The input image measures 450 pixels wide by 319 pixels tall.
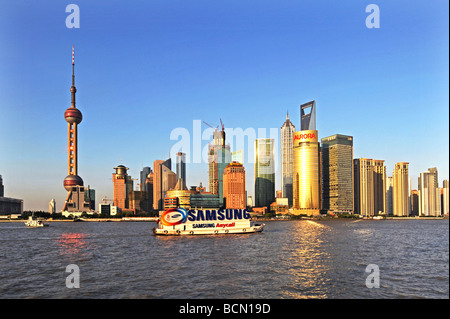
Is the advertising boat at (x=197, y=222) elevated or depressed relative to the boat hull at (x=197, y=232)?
elevated

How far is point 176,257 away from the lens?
58625 mm

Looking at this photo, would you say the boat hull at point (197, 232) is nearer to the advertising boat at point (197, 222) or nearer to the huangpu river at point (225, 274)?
the advertising boat at point (197, 222)

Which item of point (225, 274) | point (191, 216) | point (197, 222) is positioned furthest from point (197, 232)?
point (225, 274)

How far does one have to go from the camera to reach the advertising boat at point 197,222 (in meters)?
99.3

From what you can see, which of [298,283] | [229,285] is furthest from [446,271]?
[229,285]

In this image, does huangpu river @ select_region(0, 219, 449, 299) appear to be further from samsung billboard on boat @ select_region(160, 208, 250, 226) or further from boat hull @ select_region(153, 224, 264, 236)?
samsung billboard on boat @ select_region(160, 208, 250, 226)

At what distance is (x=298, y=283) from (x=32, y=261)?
45.0m

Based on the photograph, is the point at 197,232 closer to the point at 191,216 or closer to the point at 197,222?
the point at 197,222

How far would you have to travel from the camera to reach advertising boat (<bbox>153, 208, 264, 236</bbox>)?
99.3 metres

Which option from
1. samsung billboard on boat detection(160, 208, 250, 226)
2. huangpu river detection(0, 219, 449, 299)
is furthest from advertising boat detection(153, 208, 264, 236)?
huangpu river detection(0, 219, 449, 299)

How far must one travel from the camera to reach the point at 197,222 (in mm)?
100062

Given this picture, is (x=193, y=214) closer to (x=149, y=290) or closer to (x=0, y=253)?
(x=0, y=253)

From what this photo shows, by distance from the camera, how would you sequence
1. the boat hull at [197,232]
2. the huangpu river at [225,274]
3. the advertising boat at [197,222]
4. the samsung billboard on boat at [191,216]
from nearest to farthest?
1. the huangpu river at [225,274]
2. the boat hull at [197,232]
3. the advertising boat at [197,222]
4. the samsung billboard on boat at [191,216]

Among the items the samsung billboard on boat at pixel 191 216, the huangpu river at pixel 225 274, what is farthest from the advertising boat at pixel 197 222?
the huangpu river at pixel 225 274
